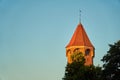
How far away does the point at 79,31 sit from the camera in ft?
262

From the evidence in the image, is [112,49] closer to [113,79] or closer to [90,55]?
[113,79]

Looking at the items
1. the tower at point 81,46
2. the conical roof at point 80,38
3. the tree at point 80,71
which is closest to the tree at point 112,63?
the tree at point 80,71

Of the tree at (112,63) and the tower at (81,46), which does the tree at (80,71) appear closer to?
the tree at (112,63)

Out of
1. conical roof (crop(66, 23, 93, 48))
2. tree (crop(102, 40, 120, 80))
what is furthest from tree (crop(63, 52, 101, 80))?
conical roof (crop(66, 23, 93, 48))

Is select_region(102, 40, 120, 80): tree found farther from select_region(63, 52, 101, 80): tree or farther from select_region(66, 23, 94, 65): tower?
select_region(66, 23, 94, 65): tower

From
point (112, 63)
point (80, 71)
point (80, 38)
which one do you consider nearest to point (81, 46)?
point (80, 38)

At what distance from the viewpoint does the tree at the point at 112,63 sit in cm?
4706

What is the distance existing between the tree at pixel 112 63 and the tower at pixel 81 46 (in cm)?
2589

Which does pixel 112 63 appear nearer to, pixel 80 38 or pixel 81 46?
pixel 81 46

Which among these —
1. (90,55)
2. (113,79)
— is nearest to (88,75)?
(113,79)

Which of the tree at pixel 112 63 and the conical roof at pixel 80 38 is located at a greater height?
the conical roof at pixel 80 38

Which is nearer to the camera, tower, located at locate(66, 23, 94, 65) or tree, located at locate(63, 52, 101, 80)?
tree, located at locate(63, 52, 101, 80)

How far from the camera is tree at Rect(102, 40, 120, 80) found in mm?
47062

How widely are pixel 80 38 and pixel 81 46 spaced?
6.96ft
